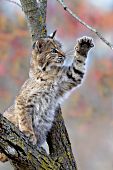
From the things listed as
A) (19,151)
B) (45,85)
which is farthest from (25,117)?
(19,151)

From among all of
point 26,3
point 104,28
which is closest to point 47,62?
point 26,3

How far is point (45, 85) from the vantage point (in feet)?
10.1

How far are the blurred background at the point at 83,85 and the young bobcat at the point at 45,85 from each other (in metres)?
4.66

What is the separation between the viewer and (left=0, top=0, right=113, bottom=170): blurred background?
7.97 meters

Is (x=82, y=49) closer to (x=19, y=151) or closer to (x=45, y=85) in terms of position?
(x=45, y=85)

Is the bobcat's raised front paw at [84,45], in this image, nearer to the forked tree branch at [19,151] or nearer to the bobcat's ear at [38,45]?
the bobcat's ear at [38,45]

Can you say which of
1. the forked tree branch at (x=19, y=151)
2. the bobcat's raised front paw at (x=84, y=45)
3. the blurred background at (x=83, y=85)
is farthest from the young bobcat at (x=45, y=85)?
the blurred background at (x=83, y=85)

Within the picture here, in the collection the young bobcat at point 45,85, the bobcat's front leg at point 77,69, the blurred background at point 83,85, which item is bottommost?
the young bobcat at point 45,85

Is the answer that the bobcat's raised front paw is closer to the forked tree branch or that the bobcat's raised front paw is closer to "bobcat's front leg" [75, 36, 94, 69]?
"bobcat's front leg" [75, 36, 94, 69]

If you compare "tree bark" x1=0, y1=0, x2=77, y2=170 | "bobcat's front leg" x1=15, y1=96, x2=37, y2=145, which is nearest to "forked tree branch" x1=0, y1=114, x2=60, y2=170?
Result: "tree bark" x1=0, y1=0, x2=77, y2=170

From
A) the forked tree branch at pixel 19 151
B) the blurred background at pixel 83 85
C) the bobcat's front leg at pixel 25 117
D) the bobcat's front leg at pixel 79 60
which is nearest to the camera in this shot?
the forked tree branch at pixel 19 151

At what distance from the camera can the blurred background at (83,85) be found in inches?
314

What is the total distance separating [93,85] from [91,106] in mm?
322

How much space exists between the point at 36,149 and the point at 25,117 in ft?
1.38
